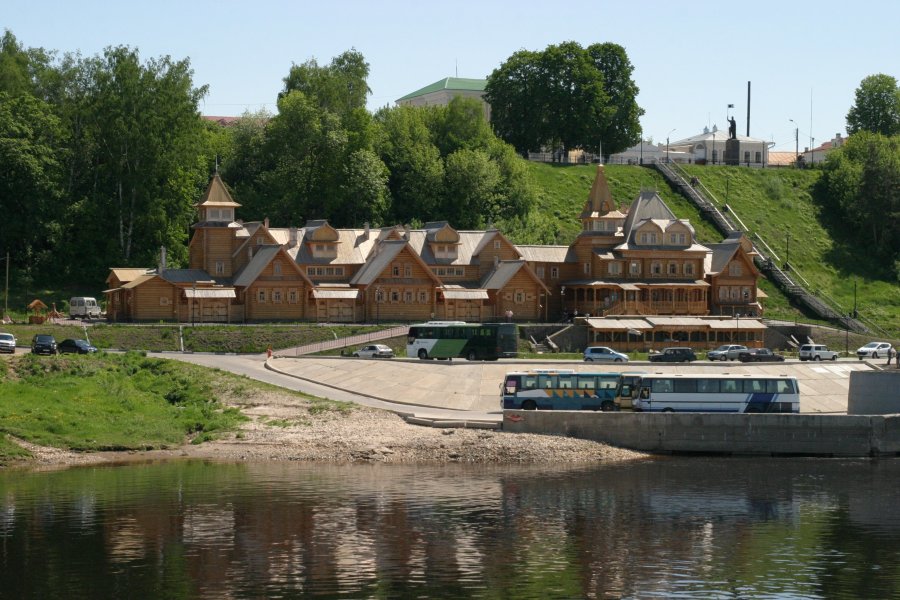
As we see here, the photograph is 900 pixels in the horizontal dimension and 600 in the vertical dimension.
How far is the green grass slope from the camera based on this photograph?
132 m

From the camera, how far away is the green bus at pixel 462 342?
8981cm

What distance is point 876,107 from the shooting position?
7052 inches

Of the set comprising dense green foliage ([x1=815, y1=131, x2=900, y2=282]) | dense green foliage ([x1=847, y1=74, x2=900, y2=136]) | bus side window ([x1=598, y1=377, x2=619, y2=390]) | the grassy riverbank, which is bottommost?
the grassy riverbank

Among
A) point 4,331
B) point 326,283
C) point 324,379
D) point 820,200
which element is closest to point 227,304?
point 326,283

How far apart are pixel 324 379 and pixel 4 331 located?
24383 mm

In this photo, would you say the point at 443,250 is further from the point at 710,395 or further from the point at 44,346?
the point at 710,395

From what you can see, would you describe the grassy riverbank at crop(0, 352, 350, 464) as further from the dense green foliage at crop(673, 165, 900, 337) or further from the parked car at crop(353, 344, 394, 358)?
the dense green foliage at crop(673, 165, 900, 337)

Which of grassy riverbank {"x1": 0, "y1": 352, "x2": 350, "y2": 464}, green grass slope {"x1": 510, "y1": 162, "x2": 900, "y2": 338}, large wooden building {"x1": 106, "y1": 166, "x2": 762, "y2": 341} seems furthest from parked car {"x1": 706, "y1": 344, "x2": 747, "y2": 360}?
grassy riverbank {"x1": 0, "y1": 352, "x2": 350, "y2": 464}

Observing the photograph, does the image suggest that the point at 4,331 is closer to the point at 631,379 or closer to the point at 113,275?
the point at 113,275

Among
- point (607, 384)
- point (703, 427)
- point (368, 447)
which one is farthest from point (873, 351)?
point (368, 447)

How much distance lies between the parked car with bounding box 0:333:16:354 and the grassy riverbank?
19.6ft

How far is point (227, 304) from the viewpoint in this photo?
10388 cm

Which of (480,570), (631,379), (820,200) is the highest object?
(820,200)

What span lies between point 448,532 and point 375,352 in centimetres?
4274
